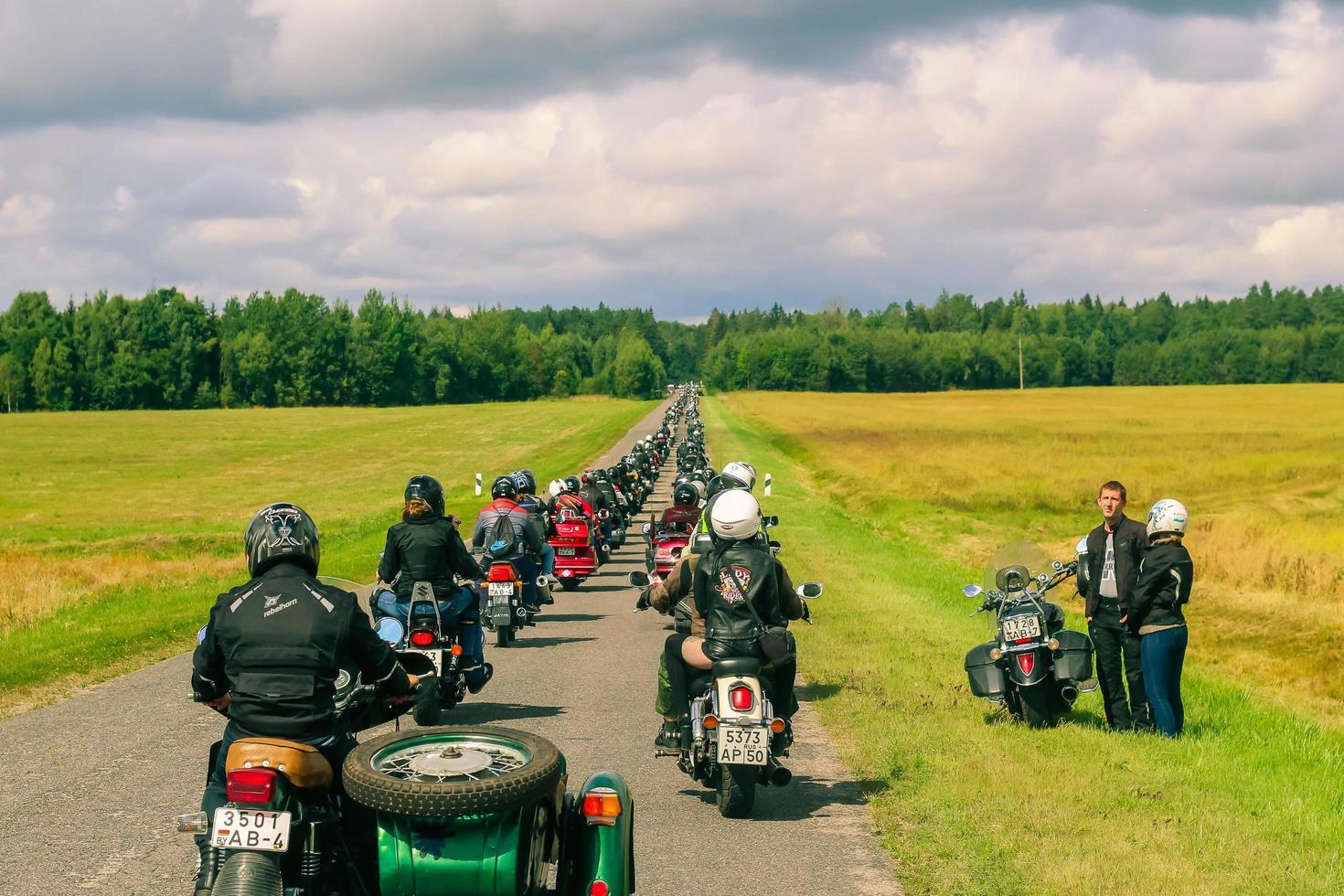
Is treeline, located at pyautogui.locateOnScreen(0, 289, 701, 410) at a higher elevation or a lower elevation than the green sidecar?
higher

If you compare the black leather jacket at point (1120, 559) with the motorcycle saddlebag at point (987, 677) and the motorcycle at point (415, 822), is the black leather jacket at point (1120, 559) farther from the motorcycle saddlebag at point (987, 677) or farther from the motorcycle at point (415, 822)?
the motorcycle at point (415, 822)

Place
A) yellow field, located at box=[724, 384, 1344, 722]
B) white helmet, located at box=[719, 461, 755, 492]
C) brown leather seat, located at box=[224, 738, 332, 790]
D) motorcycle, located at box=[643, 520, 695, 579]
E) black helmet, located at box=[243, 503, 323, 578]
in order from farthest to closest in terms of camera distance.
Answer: yellow field, located at box=[724, 384, 1344, 722] < motorcycle, located at box=[643, 520, 695, 579] < white helmet, located at box=[719, 461, 755, 492] < black helmet, located at box=[243, 503, 323, 578] < brown leather seat, located at box=[224, 738, 332, 790]

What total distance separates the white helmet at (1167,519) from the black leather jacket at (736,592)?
3.50 metres

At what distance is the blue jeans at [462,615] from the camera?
10312 mm

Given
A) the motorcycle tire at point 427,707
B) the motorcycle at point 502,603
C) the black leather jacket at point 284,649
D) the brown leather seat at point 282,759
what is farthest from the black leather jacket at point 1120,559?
the brown leather seat at point 282,759

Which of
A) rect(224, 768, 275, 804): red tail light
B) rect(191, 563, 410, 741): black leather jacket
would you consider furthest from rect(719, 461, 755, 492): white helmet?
rect(224, 768, 275, 804): red tail light

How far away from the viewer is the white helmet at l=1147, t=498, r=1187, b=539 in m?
9.45

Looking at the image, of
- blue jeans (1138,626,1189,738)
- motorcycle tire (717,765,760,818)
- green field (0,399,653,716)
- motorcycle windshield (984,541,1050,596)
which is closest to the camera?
motorcycle tire (717,765,760,818)

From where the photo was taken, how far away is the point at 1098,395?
461 feet

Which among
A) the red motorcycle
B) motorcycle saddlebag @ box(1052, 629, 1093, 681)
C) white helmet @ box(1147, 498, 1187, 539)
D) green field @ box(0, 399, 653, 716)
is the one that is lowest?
green field @ box(0, 399, 653, 716)

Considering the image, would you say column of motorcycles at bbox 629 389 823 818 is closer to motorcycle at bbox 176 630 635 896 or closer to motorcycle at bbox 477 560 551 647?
motorcycle at bbox 176 630 635 896

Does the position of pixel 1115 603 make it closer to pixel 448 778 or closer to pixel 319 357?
pixel 448 778

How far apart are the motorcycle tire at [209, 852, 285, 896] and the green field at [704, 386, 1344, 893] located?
341 centimetres

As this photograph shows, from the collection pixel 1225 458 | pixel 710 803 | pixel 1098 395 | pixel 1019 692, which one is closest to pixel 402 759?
pixel 710 803
